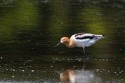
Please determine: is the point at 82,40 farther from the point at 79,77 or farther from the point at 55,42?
the point at 79,77

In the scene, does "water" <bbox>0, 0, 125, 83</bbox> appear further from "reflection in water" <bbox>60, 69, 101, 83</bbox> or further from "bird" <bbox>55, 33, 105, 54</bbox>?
"bird" <bbox>55, 33, 105, 54</bbox>

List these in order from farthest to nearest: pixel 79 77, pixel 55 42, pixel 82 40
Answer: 1. pixel 55 42
2. pixel 82 40
3. pixel 79 77

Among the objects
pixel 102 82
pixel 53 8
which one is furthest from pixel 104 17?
pixel 102 82

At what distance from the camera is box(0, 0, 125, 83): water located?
15.0m

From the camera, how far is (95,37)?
18062mm

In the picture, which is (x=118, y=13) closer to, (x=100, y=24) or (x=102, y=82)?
(x=100, y=24)

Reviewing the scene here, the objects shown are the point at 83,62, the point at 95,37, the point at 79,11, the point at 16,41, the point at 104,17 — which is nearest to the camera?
the point at 83,62

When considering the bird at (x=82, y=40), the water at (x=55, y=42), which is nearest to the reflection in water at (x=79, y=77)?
the water at (x=55, y=42)

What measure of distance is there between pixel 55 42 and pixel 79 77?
17.3ft

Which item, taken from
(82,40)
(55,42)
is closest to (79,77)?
(82,40)

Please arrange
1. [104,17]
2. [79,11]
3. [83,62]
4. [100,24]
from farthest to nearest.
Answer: [79,11], [104,17], [100,24], [83,62]

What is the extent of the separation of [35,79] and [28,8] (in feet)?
55.7

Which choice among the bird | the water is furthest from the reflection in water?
the bird

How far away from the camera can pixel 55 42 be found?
19.8 meters
